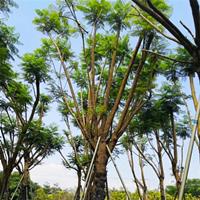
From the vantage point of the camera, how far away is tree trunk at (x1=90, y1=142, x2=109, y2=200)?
855 centimetres

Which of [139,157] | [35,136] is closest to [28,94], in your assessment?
[35,136]

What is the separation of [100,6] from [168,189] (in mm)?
32537

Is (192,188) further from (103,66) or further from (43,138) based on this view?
(103,66)

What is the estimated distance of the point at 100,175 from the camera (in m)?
8.63

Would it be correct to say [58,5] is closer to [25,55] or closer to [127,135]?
[25,55]

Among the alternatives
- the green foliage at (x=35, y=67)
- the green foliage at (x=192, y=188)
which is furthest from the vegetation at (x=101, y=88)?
the green foliage at (x=192, y=188)

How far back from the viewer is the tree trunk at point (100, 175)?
8555 millimetres

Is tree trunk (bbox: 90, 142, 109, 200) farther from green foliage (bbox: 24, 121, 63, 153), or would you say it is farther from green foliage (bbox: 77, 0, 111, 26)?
green foliage (bbox: 24, 121, 63, 153)

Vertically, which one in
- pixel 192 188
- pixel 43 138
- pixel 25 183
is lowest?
pixel 25 183

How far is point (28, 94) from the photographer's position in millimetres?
13523

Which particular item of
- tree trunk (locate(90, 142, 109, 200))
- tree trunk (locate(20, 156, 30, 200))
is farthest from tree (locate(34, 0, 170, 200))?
tree trunk (locate(20, 156, 30, 200))

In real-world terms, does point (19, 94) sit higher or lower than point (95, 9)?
lower

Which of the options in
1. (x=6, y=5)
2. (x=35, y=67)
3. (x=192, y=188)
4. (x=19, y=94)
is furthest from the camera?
(x=192, y=188)

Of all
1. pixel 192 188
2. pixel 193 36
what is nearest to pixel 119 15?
pixel 193 36
